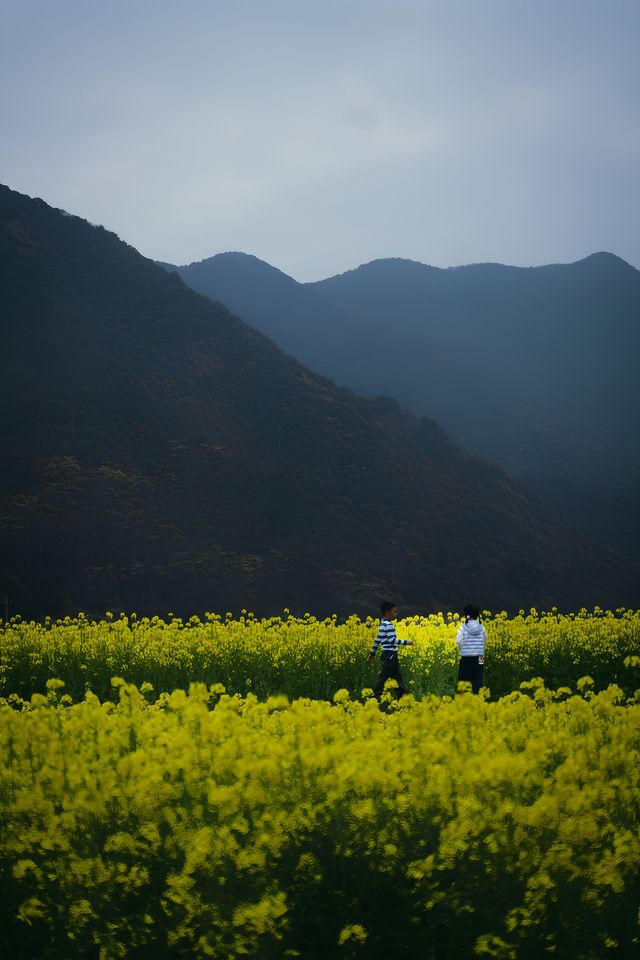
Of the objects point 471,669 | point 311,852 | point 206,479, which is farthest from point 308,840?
point 206,479

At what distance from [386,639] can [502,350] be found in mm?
112752

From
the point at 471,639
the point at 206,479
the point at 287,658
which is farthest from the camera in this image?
the point at 206,479

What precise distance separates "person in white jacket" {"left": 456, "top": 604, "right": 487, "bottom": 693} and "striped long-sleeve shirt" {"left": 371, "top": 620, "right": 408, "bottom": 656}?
87 centimetres

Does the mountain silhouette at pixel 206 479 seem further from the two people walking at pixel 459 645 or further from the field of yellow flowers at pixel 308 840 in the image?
the field of yellow flowers at pixel 308 840

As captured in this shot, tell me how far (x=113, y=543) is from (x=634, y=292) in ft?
376

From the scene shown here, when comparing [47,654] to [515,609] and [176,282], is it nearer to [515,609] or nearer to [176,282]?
[515,609]

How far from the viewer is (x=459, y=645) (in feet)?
36.2

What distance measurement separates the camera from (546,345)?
12219cm

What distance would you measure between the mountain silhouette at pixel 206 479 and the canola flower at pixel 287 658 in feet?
61.7

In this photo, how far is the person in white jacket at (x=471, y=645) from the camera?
10891mm

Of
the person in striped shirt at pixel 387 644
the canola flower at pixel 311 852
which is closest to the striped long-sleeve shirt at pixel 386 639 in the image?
the person in striped shirt at pixel 387 644

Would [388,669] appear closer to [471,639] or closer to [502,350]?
[471,639]

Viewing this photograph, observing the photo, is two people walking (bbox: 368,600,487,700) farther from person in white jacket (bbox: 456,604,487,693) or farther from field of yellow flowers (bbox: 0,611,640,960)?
field of yellow flowers (bbox: 0,611,640,960)

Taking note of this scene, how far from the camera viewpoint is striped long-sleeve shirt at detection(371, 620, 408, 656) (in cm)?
1056
